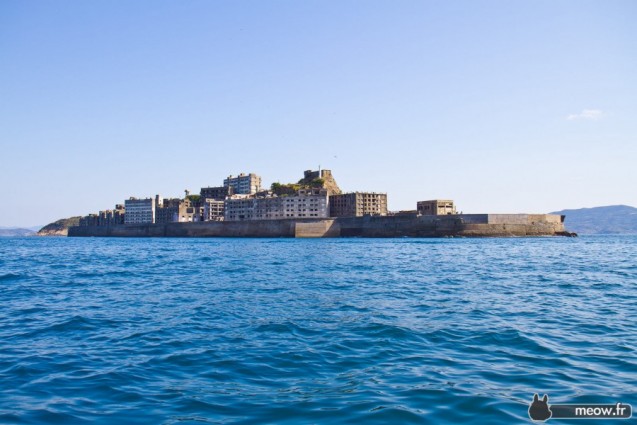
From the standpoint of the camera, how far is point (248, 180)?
16675cm

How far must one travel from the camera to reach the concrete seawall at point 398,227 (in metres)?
84.4

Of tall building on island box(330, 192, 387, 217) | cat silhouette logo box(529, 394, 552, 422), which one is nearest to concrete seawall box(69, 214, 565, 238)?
tall building on island box(330, 192, 387, 217)

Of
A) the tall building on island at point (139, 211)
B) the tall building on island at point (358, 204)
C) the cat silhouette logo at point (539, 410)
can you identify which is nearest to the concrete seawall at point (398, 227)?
the tall building on island at point (358, 204)

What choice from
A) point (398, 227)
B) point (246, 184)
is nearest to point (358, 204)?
point (398, 227)

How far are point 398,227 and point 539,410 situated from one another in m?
85.8

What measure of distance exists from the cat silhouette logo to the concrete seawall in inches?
3201

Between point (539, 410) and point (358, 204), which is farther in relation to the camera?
point (358, 204)

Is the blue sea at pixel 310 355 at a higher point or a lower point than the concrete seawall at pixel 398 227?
lower

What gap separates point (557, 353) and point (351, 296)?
7592 mm

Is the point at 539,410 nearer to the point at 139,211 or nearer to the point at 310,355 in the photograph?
the point at 310,355

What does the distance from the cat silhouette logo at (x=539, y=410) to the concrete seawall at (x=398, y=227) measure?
8130cm

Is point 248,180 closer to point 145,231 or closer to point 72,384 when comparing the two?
point 145,231

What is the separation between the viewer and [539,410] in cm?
542

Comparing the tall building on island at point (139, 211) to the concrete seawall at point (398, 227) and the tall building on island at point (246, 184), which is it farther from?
the concrete seawall at point (398, 227)
